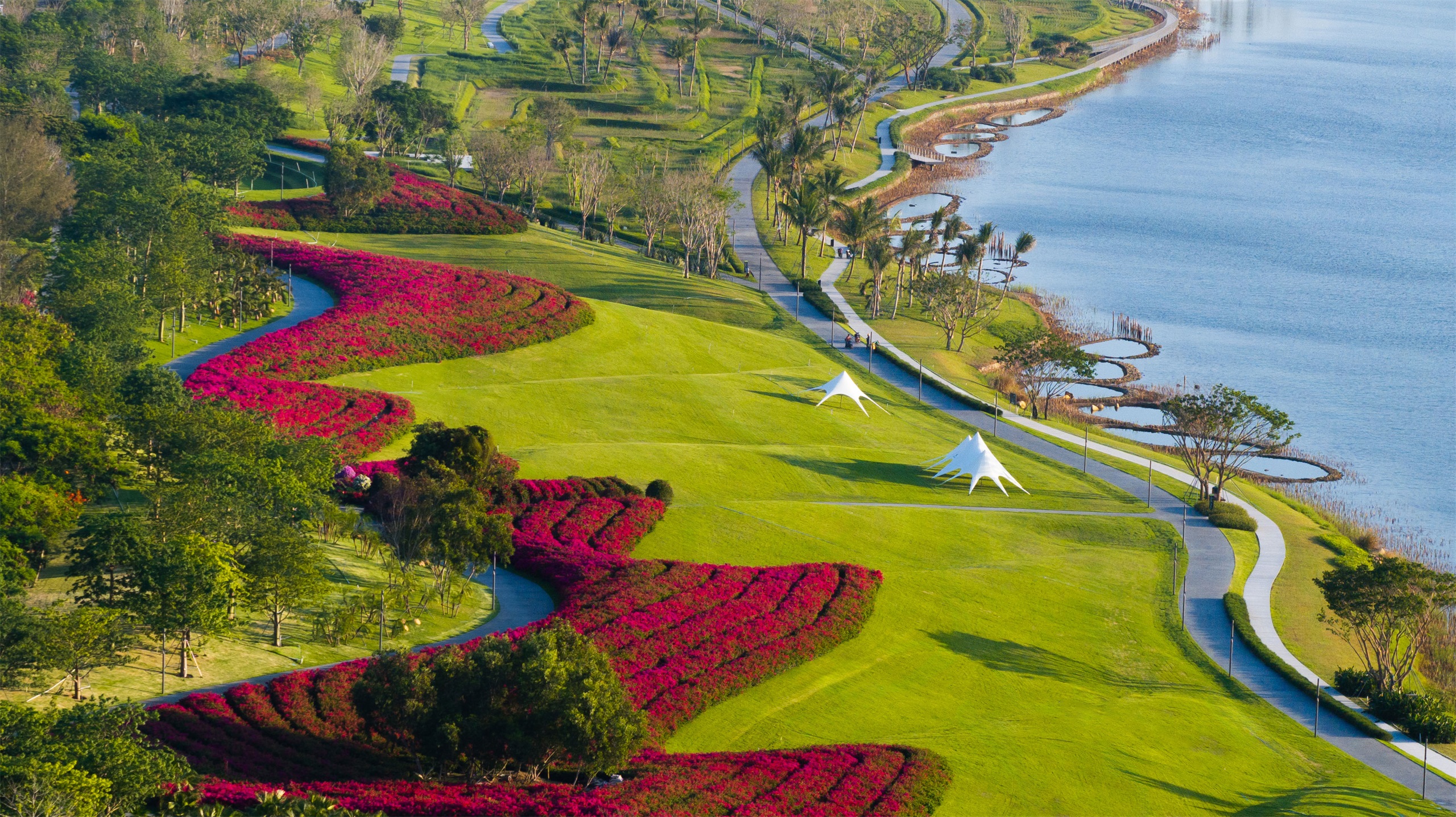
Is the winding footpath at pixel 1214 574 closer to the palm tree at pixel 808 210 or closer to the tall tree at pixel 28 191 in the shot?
the palm tree at pixel 808 210

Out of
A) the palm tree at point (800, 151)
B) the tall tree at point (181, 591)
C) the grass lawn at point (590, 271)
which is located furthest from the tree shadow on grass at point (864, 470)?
the palm tree at point (800, 151)

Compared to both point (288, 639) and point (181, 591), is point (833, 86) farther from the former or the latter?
point (181, 591)

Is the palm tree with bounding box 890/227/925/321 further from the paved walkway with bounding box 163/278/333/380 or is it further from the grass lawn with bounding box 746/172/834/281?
the paved walkway with bounding box 163/278/333/380

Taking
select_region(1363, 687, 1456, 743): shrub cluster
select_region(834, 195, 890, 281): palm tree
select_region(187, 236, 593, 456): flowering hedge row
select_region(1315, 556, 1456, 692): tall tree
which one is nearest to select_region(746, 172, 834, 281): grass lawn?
select_region(834, 195, 890, 281): palm tree

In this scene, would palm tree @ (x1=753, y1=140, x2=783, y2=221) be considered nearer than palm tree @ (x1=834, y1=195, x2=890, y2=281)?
No

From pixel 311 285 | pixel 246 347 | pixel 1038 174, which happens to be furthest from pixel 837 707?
pixel 1038 174

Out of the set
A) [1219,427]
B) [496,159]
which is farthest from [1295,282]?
[496,159]

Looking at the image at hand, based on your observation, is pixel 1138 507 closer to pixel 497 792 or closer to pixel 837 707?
pixel 837 707
